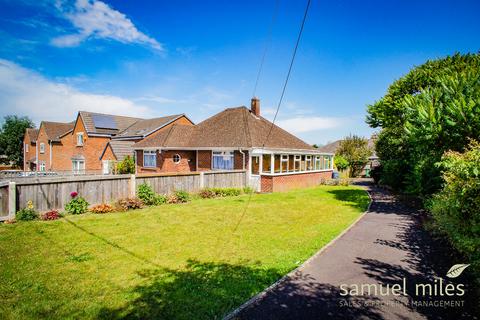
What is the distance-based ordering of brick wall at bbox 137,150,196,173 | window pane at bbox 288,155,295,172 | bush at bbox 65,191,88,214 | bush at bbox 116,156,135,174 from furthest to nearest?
1. bush at bbox 116,156,135,174
2. brick wall at bbox 137,150,196,173
3. window pane at bbox 288,155,295,172
4. bush at bbox 65,191,88,214

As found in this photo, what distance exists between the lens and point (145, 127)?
107 ft

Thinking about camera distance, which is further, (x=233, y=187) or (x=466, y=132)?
(x=233, y=187)

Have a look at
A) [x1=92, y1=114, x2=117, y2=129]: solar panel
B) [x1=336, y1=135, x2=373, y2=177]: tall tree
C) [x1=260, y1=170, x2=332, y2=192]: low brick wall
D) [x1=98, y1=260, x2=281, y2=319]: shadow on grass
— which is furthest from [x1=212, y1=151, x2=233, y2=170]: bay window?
[x1=336, y1=135, x2=373, y2=177]: tall tree

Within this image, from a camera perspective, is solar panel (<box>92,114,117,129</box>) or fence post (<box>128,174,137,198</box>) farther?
solar panel (<box>92,114,117,129</box>)

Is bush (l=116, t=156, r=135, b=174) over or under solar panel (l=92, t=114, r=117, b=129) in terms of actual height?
under

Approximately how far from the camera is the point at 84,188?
443 inches

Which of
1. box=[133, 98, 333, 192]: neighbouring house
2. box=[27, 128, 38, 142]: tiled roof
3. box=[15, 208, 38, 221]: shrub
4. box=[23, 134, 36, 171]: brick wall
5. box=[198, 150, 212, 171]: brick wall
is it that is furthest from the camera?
box=[23, 134, 36, 171]: brick wall

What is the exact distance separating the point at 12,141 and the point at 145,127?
3390 centimetres

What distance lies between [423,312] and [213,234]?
5548 millimetres

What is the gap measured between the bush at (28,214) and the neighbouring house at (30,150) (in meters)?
39.9

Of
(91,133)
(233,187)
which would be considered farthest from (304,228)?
(91,133)

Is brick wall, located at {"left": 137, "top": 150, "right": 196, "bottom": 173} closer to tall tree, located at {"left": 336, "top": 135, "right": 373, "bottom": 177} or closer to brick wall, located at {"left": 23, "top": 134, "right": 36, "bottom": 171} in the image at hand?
tall tree, located at {"left": 336, "top": 135, "right": 373, "bottom": 177}

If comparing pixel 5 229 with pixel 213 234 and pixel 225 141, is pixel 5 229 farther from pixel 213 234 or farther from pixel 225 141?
pixel 225 141

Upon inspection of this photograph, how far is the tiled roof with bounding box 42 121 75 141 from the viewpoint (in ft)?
122
